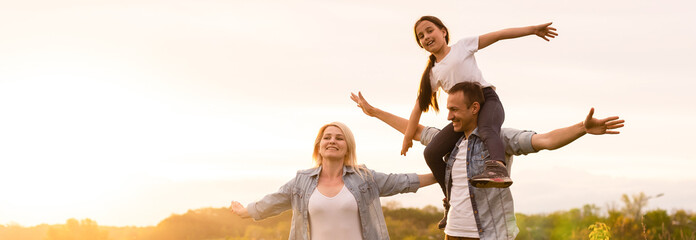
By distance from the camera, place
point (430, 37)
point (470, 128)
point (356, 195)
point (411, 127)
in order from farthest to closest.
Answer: point (411, 127)
point (356, 195)
point (430, 37)
point (470, 128)

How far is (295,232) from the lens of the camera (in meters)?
7.50

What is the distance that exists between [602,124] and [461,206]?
1373mm

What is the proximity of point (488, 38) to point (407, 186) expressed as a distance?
1.70 meters

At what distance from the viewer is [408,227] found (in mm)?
21500

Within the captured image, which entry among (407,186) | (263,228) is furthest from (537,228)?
(407,186)

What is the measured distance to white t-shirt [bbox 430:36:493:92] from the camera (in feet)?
22.7

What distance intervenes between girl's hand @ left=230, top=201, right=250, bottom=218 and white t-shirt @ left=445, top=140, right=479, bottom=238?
94.1 inches

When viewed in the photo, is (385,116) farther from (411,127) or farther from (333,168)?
(333,168)

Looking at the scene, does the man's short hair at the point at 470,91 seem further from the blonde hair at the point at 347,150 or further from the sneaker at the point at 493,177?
the blonde hair at the point at 347,150

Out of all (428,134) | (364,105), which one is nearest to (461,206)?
(428,134)

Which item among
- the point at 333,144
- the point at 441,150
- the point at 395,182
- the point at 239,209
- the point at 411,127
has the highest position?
the point at 411,127

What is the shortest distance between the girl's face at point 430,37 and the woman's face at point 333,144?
1246 millimetres

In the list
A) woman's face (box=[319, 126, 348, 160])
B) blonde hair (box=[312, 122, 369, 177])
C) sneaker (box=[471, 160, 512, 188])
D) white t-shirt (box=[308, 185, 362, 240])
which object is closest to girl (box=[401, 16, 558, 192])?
sneaker (box=[471, 160, 512, 188])

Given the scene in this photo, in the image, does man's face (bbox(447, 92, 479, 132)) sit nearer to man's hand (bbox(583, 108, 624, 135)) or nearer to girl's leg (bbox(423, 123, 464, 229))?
girl's leg (bbox(423, 123, 464, 229))
